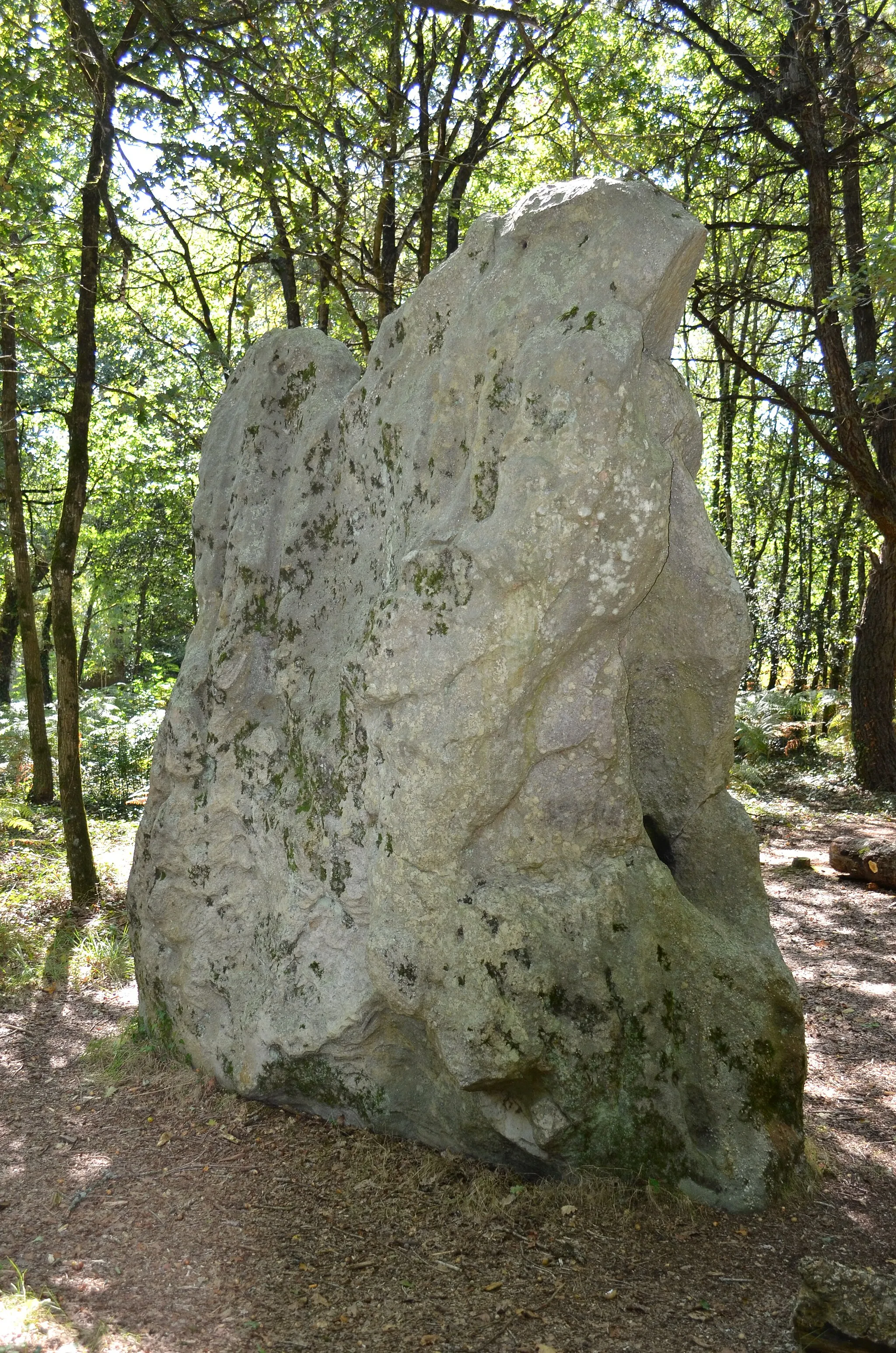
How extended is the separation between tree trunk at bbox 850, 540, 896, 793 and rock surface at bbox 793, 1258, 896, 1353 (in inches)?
405

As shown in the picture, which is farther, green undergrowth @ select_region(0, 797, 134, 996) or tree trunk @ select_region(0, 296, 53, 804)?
tree trunk @ select_region(0, 296, 53, 804)

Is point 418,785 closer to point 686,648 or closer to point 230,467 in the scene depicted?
point 686,648

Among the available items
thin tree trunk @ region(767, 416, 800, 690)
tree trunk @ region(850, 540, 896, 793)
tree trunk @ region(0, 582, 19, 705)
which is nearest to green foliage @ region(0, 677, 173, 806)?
tree trunk @ region(0, 582, 19, 705)

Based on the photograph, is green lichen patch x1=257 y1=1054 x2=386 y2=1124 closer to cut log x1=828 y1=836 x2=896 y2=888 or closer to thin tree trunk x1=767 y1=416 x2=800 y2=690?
cut log x1=828 y1=836 x2=896 y2=888

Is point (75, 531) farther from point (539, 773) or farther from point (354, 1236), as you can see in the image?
point (354, 1236)

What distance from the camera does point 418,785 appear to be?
3795mm

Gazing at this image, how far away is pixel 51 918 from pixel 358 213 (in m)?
7.87

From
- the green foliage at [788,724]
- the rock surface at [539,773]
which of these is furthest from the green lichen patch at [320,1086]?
the green foliage at [788,724]

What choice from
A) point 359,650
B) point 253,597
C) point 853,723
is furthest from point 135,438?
point 359,650

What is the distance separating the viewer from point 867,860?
8391 millimetres

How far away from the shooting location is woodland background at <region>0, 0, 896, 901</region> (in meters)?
7.05

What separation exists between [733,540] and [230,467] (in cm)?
1373

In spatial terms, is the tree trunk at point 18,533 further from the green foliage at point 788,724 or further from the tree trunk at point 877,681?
the tree trunk at point 877,681

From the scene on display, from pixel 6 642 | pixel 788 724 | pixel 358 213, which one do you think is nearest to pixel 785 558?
pixel 788 724
